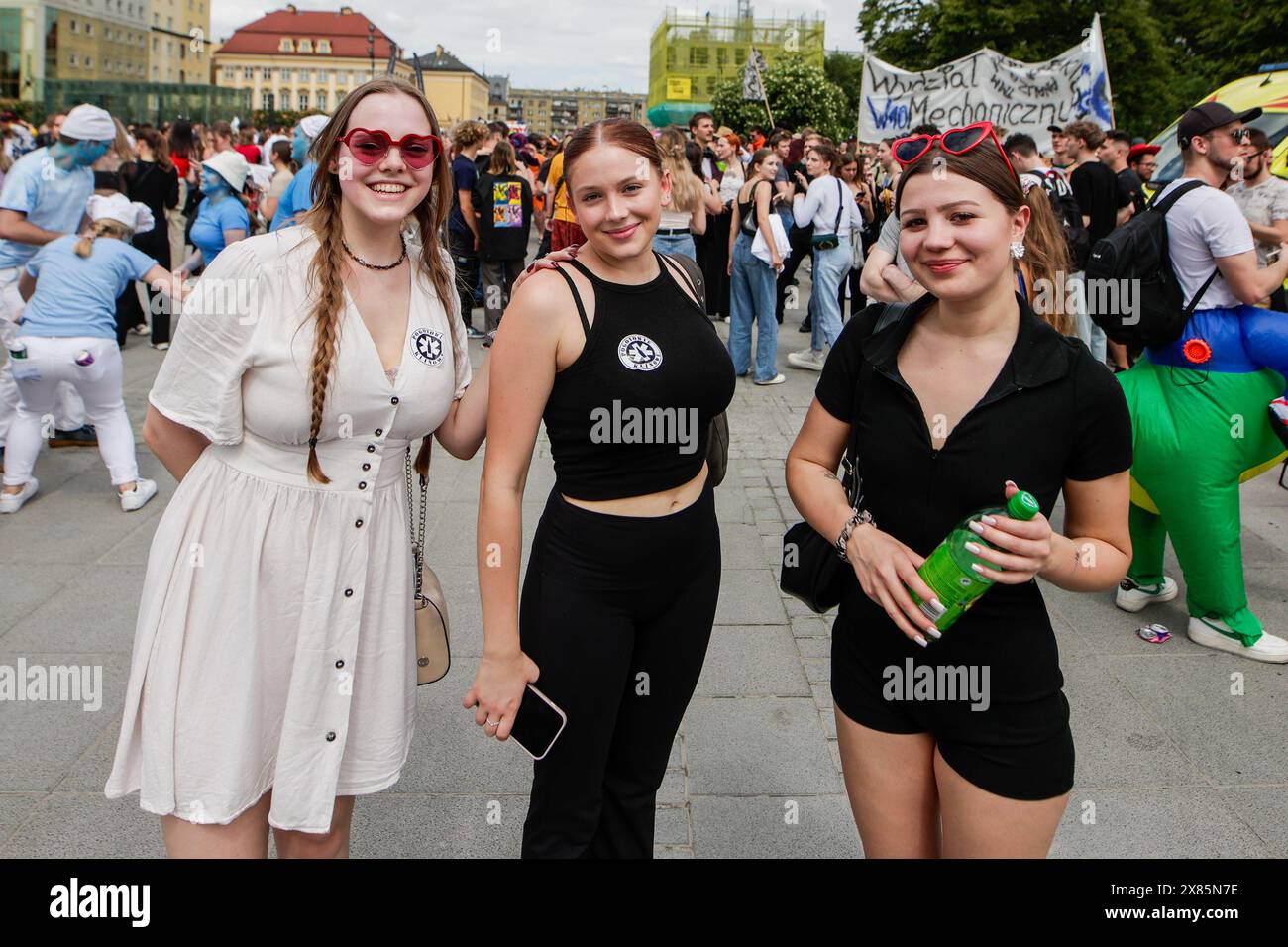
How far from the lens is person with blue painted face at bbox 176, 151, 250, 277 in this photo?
30.8ft

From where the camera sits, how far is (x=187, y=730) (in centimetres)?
224

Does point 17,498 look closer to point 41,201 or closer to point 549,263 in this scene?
point 41,201

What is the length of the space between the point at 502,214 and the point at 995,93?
738 cm

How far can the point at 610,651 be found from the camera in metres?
2.43

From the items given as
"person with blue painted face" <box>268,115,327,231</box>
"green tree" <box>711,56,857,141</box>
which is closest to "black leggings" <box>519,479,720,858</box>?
"person with blue painted face" <box>268,115,327,231</box>

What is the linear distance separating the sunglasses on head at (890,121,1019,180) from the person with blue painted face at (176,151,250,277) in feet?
27.1

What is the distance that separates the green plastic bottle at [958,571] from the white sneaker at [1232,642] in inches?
131

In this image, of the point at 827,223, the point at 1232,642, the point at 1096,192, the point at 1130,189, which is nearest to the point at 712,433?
the point at 1232,642

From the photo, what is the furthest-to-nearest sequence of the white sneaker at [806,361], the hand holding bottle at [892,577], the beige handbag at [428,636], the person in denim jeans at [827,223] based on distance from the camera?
1. the white sneaker at [806,361]
2. the person in denim jeans at [827,223]
3. the beige handbag at [428,636]
4. the hand holding bottle at [892,577]

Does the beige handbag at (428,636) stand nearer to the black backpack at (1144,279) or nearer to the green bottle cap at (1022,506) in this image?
the green bottle cap at (1022,506)

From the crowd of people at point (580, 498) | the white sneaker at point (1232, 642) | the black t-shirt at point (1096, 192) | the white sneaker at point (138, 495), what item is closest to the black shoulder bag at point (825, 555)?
the crowd of people at point (580, 498)

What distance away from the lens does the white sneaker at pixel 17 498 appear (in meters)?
6.33
